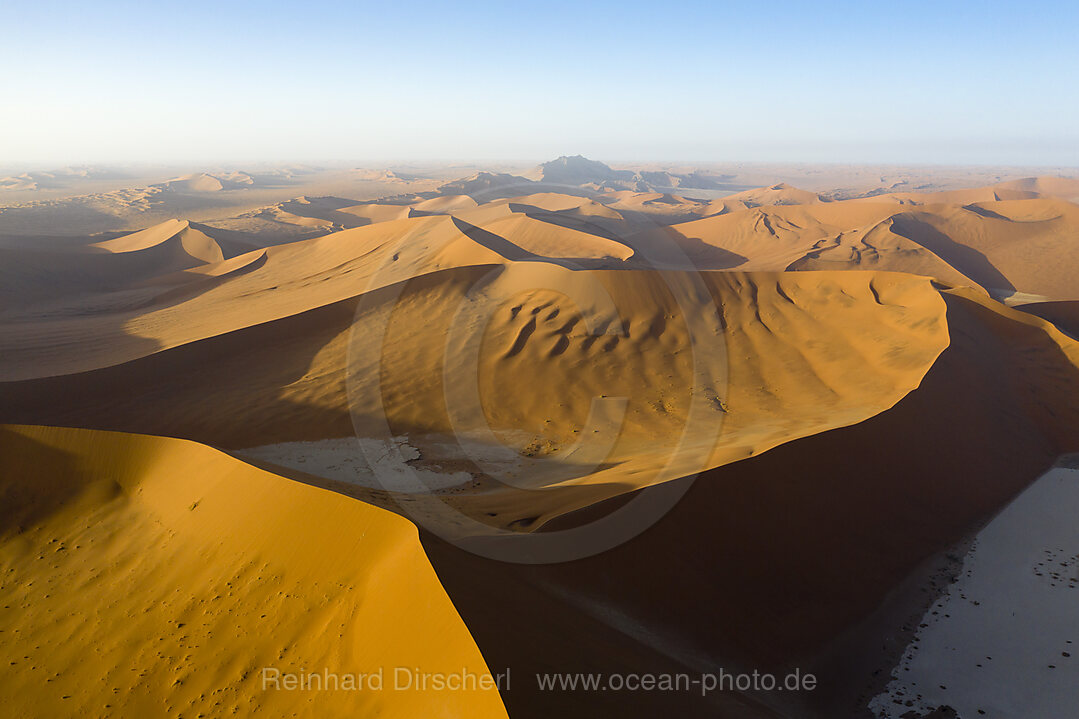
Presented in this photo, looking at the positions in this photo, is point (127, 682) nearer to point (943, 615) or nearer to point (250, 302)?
point (943, 615)

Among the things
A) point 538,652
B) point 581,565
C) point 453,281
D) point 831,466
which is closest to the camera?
point 538,652

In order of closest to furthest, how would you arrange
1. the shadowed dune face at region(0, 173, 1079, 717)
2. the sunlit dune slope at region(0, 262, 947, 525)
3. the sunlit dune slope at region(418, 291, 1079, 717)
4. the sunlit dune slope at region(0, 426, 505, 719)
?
the sunlit dune slope at region(0, 426, 505, 719) < the sunlit dune slope at region(418, 291, 1079, 717) < the shadowed dune face at region(0, 173, 1079, 717) < the sunlit dune slope at region(0, 262, 947, 525)

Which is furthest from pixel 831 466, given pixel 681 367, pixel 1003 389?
pixel 1003 389

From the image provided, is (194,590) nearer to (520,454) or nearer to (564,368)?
(520,454)
